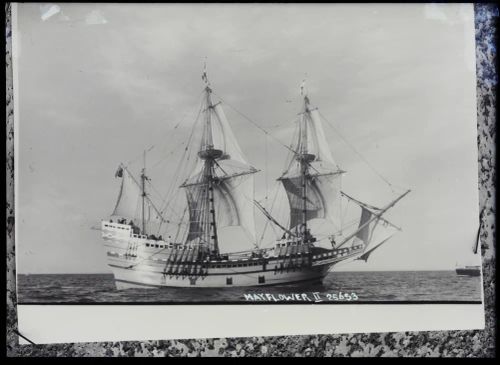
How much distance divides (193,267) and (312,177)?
651 mm

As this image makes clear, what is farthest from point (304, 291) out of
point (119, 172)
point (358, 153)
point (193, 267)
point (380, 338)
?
point (119, 172)

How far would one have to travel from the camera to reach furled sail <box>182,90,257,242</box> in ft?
8.66

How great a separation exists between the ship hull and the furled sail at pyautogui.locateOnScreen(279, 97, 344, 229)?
0.60 feet

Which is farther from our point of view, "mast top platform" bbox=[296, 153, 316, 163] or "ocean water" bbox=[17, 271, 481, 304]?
"mast top platform" bbox=[296, 153, 316, 163]

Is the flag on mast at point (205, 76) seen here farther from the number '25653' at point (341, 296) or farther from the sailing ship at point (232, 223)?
the number '25653' at point (341, 296)

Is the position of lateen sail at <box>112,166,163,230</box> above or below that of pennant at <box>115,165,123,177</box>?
below

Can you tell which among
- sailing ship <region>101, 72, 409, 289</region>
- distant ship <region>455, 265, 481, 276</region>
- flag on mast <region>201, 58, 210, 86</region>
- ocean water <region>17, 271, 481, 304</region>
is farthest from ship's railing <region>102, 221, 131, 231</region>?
distant ship <region>455, 265, 481, 276</region>

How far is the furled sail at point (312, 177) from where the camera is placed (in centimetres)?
263

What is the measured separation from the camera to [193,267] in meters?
2.69

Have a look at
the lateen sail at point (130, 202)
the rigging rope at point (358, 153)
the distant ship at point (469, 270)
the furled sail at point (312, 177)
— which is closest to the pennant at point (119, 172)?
the lateen sail at point (130, 202)

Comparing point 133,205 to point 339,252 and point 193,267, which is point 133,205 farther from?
point 339,252

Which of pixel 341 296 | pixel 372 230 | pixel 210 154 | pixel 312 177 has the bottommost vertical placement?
pixel 341 296

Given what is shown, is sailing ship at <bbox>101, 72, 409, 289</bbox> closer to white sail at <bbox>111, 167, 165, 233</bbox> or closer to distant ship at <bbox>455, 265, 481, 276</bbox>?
white sail at <bbox>111, 167, 165, 233</bbox>
